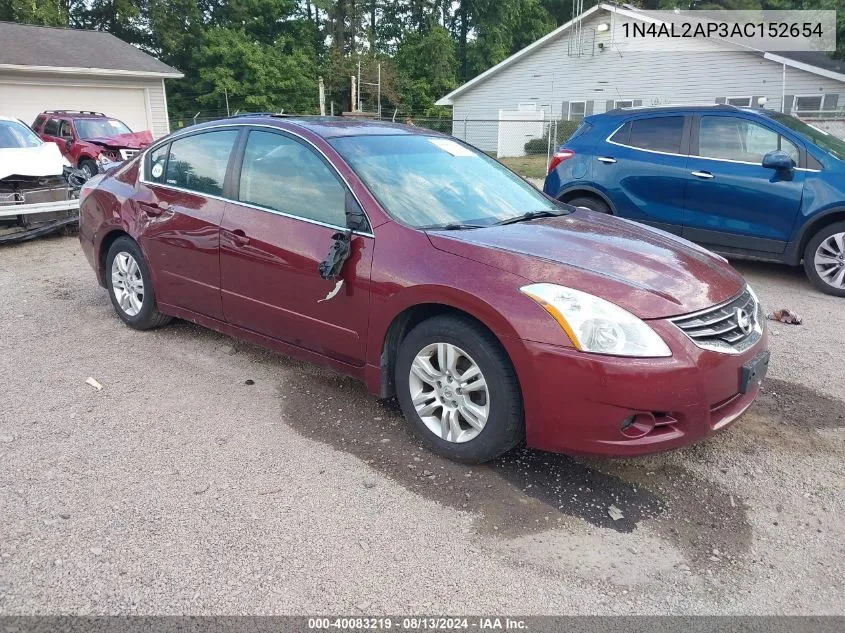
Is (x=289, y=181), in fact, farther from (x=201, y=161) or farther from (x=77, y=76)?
(x=77, y=76)

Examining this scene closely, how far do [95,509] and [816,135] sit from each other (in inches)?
292

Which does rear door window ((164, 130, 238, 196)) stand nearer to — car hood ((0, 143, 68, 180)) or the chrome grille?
the chrome grille

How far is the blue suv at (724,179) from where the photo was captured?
6469mm

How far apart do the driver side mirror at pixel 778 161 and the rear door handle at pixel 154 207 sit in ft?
18.3

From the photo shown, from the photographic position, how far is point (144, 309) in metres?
5.13

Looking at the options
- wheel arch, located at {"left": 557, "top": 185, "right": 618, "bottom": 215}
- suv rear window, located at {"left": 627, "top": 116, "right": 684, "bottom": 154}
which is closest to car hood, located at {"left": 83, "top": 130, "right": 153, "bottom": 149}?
wheel arch, located at {"left": 557, "top": 185, "right": 618, "bottom": 215}

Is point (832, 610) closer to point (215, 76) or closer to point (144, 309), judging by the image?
point (144, 309)

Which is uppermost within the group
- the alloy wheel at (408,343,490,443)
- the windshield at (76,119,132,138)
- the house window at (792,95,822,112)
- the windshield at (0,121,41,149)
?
the house window at (792,95,822,112)

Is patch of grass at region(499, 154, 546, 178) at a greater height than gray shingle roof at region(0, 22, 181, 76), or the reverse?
gray shingle roof at region(0, 22, 181, 76)

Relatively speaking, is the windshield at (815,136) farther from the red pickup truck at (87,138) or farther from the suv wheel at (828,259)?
the red pickup truck at (87,138)

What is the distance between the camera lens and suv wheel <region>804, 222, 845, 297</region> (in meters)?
6.38

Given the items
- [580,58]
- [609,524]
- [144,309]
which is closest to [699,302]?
[609,524]

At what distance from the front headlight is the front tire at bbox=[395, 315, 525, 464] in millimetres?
342

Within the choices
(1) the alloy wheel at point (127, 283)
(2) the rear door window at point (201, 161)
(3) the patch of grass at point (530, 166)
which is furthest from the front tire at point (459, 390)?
(3) the patch of grass at point (530, 166)
